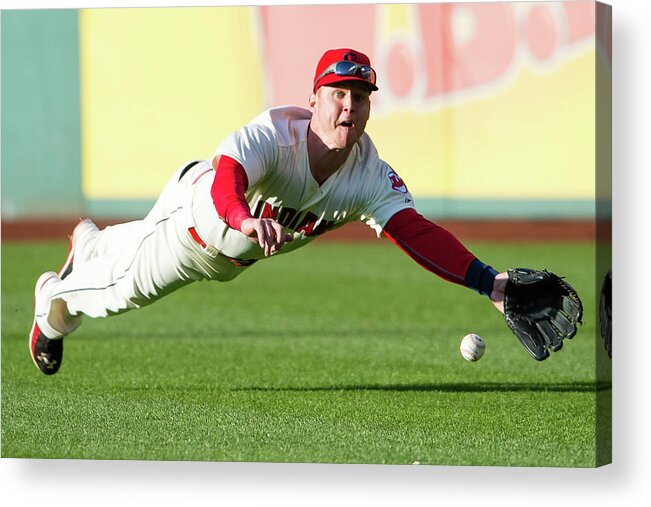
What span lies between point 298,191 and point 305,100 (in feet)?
25.3

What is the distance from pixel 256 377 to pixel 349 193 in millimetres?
1758

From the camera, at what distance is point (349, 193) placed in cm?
495

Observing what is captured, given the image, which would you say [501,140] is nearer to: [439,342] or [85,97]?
[85,97]

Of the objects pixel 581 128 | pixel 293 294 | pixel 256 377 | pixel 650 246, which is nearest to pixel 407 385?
pixel 256 377

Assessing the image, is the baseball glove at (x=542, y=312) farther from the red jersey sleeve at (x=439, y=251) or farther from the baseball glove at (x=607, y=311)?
the baseball glove at (x=607, y=311)

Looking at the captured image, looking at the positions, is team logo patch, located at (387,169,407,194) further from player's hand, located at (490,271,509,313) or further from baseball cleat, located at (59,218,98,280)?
baseball cleat, located at (59,218,98,280)

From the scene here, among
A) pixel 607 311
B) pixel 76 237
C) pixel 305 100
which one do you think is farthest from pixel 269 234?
pixel 305 100

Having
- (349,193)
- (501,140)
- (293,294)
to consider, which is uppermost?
(349,193)

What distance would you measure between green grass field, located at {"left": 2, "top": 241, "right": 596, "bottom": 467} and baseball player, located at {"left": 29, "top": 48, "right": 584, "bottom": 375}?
0.53 m

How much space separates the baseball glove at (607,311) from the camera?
4785 millimetres

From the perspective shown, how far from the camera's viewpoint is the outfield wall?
39.3ft

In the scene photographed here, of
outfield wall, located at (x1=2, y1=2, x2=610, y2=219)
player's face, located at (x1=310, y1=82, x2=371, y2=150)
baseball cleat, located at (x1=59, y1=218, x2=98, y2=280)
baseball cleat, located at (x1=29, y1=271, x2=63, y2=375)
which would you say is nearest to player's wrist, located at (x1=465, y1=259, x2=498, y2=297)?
player's face, located at (x1=310, y1=82, x2=371, y2=150)

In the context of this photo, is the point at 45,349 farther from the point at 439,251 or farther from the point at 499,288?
the point at 499,288

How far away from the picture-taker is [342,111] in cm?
469
